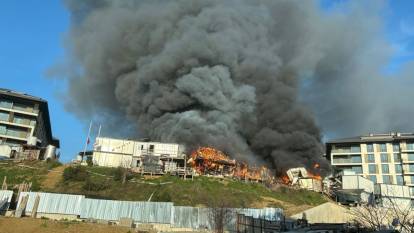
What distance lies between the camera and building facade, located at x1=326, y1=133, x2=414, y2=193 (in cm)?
8600

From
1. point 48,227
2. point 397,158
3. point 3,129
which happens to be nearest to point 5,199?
point 48,227

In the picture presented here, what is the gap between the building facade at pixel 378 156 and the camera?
8600cm

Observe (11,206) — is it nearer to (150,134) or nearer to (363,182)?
(150,134)

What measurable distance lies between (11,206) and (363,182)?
4863 cm

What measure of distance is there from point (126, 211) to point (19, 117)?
54179 mm

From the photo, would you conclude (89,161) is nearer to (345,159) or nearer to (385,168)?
(345,159)

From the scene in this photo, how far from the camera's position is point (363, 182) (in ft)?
210

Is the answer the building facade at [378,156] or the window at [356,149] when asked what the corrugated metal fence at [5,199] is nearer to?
the building facade at [378,156]

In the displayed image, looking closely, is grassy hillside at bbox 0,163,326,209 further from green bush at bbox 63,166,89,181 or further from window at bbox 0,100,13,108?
window at bbox 0,100,13,108

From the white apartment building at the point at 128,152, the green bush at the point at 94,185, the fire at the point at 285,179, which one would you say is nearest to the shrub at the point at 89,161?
the white apartment building at the point at 128,152

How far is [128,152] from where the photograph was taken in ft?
207

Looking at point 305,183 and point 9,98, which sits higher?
point 9,98

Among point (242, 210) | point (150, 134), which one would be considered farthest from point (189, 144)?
point (242, 210)

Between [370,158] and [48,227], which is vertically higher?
[370,158]
